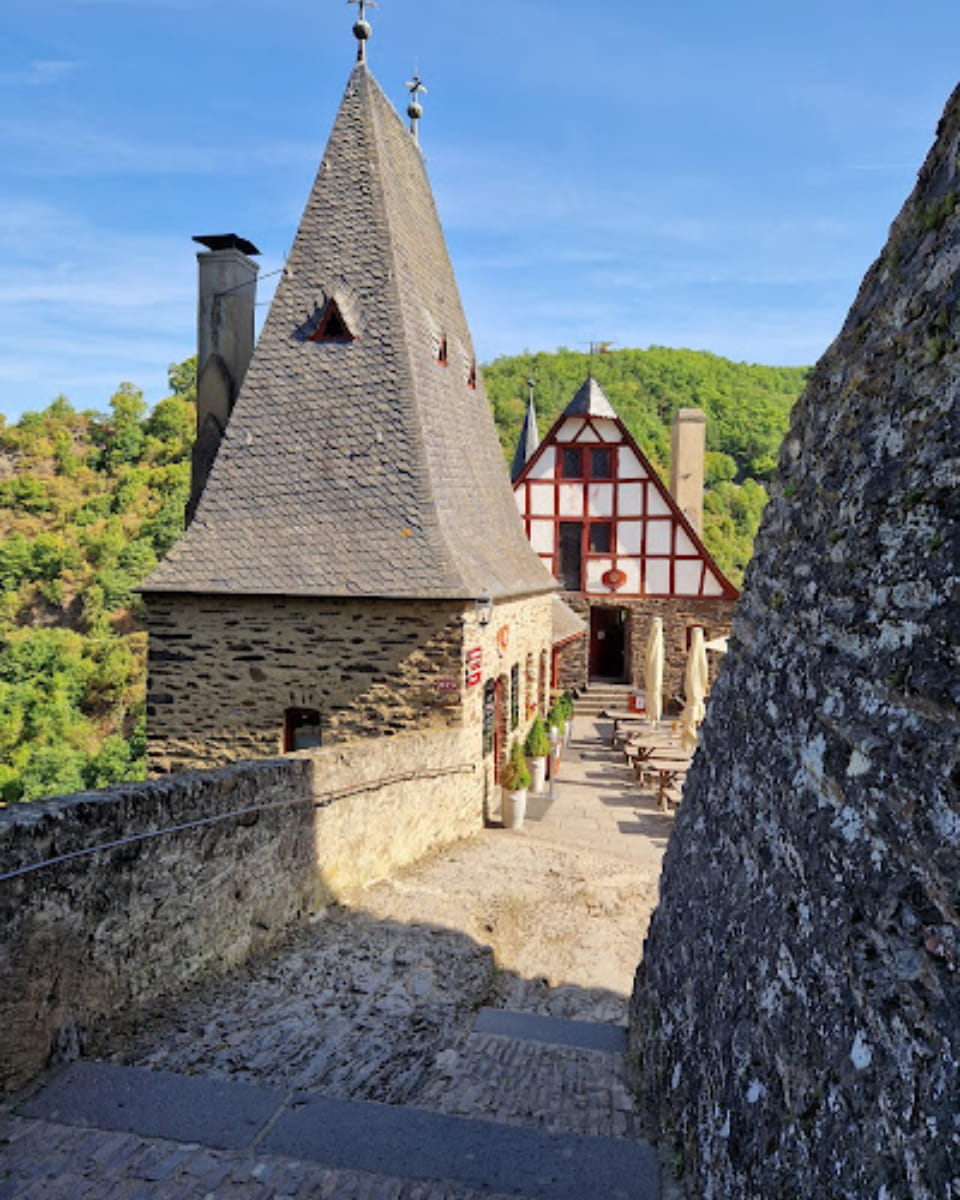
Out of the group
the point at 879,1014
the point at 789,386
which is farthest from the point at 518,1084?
the point at 789,386

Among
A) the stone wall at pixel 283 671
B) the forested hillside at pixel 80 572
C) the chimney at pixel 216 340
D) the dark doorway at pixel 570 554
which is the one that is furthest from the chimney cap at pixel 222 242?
the forested hillside at pixel 80 572

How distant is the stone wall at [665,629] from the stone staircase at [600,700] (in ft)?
1.08

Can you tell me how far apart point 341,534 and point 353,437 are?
1.32 m

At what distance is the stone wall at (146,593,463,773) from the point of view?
364 inches

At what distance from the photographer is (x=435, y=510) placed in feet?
32.4

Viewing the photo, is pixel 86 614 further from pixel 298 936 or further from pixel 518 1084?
pixel 518 1084

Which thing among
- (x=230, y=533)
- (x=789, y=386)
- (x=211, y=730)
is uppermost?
(x=789, y=386)

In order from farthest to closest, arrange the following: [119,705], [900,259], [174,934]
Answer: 1. [119,705]
2. [174,934]
3. [900,259]

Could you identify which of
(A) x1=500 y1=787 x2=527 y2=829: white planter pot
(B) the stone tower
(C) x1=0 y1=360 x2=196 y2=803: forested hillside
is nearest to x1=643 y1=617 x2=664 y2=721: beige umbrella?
(B) the stone tower

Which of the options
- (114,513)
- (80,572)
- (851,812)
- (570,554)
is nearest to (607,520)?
(570,554)

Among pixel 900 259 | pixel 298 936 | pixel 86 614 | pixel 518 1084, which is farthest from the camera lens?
pixel 86 614

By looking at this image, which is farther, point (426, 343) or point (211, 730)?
point (426, 343)

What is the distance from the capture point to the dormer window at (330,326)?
35.5ft

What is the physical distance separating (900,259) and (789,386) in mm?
71237
